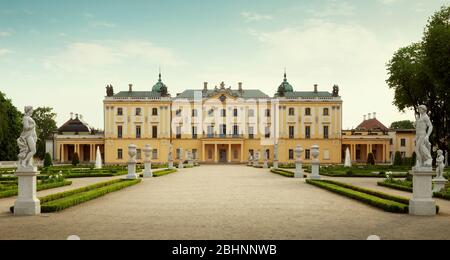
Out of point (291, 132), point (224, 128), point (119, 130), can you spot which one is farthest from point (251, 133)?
point (119, 130)

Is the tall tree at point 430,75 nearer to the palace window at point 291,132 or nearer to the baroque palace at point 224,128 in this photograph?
the baroque palace at point 224,128

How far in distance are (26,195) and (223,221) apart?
4.65 metres

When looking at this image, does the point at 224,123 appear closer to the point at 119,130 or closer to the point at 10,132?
the point at 119,130

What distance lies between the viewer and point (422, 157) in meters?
11.8

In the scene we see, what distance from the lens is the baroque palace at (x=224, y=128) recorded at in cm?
6988

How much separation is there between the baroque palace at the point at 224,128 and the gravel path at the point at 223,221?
55.2 m

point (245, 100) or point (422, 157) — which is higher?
point (245, 100)

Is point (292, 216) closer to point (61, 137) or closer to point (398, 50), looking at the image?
point (398, 50)

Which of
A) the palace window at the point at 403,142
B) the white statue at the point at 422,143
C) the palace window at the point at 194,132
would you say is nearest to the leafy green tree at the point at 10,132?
the palace window at the point at 194,132

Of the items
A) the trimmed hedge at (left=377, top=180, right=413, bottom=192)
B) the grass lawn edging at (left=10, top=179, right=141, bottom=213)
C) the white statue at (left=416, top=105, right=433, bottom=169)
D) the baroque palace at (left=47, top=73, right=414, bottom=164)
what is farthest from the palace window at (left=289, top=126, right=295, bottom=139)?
the white statue at (left=416, top=105, right=433, bottom=169)

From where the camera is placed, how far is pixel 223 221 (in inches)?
Result: 410

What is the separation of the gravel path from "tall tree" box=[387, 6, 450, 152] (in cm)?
1836
